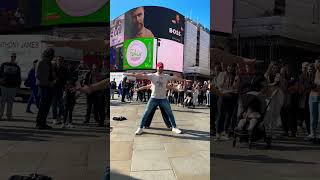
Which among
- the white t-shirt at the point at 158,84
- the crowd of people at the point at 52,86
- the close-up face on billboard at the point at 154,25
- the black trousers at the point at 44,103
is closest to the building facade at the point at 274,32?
the crowd of people at the point at 52,86

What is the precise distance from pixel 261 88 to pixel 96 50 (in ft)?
3.48

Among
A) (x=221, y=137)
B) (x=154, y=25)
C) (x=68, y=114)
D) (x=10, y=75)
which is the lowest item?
(x=221, y=137)

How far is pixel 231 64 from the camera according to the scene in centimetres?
287

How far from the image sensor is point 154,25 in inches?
271

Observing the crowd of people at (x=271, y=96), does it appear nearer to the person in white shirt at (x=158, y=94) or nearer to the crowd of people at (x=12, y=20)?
the crowd of people at (x=12, y=20)

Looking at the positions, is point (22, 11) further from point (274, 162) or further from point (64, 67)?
point (274, 162)

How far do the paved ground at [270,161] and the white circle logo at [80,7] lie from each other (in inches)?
44.9

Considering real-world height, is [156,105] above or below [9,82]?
below

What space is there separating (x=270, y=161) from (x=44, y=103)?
148 centimetres

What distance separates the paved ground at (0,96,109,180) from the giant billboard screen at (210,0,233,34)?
98 centimetres

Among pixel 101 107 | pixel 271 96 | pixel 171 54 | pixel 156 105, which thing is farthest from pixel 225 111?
pixel 156 105

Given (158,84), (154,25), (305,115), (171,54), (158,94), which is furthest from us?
(158,94)

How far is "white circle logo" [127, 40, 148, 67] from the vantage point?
580 cm

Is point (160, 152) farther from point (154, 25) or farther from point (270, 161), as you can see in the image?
point (270, 161)
